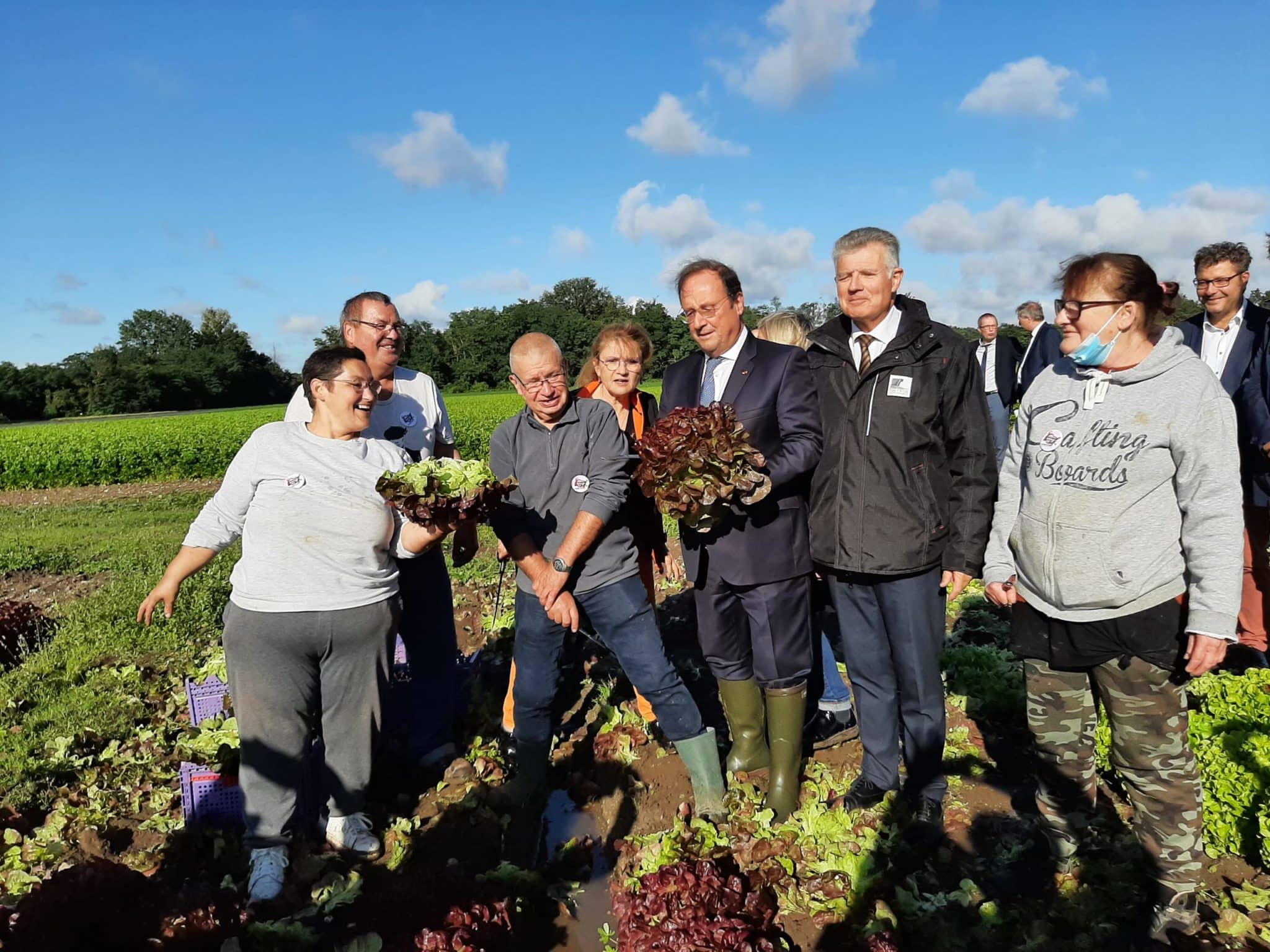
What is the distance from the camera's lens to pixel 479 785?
13.7 feet

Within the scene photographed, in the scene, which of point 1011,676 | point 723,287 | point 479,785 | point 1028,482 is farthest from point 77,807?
point 1011,676

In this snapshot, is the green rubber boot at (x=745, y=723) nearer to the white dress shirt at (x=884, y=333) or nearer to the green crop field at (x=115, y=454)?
the white dress shirt at (x=884, y=333)

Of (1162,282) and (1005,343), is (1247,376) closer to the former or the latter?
(1162,282)

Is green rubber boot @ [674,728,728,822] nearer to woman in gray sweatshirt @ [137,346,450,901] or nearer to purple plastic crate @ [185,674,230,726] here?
woman in gray sweatshirt @ [137,346,450,901]

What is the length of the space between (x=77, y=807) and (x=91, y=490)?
1701 cm

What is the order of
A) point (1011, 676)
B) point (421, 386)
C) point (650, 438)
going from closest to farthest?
point (650, 438) → point (421, 386) → point (1011, 676)

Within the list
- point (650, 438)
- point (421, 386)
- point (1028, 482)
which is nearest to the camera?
point (1028, 482)

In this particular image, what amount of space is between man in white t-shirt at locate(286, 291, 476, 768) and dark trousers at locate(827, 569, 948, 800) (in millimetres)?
1987

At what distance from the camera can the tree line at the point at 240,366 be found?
5216 cm

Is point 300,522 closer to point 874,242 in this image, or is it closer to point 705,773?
point 705,773

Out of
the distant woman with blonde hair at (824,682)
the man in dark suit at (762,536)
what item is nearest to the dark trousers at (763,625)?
the man in dark suit at (762,536)

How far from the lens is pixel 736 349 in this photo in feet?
12.1

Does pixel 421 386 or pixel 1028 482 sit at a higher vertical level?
pixel 421 386

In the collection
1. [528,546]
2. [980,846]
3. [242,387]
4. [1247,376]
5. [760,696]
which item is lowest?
[980,846]
